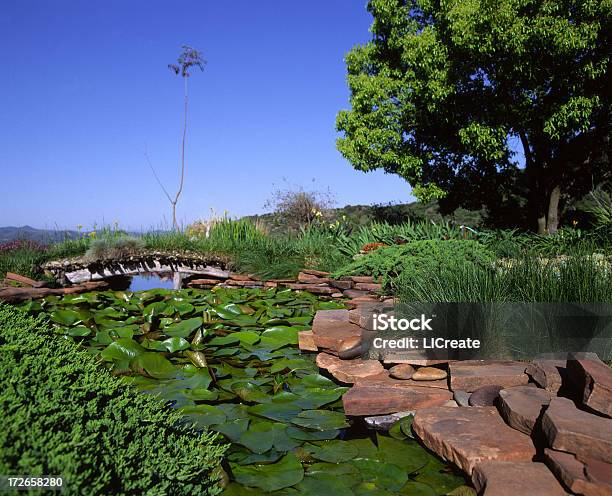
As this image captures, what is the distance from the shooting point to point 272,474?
7.59ft

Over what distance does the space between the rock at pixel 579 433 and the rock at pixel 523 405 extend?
0.51ft

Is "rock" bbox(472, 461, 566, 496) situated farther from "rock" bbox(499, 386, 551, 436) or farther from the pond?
"rock" bbox(499, 386, 551, 436)

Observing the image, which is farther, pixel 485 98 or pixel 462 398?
pixel 485 98

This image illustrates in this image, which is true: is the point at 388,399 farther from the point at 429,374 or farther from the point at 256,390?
the point at 256,390

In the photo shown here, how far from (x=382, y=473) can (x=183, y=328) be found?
256cm

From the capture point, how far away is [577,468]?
2156 mm

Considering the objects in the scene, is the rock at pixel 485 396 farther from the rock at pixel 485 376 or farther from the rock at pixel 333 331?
the rock at pixel 333 331

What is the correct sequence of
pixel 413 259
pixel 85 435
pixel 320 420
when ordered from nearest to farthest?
pixel 85 435
pixel 320 420
pixel 413 259

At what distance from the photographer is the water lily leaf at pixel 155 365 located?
3516 millimetres

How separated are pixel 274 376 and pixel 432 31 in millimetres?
10810

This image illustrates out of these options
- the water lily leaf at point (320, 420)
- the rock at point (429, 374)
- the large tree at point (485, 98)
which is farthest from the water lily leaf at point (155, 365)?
the large tree at point (485, 98)

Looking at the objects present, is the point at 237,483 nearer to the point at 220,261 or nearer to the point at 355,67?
the point at 220,261

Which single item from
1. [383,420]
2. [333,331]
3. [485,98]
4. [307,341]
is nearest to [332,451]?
[383,420]

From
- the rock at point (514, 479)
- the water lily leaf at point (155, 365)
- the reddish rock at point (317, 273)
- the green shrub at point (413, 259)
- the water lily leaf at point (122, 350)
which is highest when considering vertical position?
the green shrub at point (413, 259)
